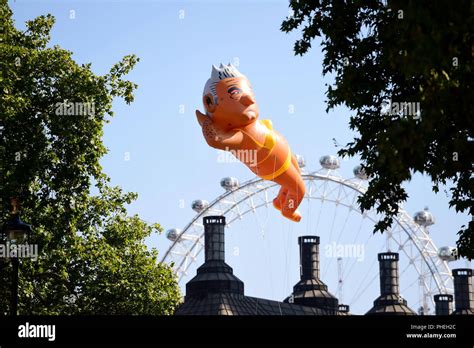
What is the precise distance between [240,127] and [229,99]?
1090 millimetres

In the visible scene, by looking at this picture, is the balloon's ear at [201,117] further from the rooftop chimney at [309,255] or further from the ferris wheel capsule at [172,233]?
the ferris wheel capsule at [172,233]

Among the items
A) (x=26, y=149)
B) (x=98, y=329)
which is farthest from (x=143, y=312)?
(x=98, y=329)

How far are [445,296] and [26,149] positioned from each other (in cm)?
9033

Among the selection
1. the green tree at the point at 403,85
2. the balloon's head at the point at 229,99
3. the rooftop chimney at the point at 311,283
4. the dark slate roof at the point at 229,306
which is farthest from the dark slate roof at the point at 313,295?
the green tree at the point at 403,85

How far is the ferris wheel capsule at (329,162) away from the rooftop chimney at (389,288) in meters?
13.7

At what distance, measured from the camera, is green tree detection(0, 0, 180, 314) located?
41094mm

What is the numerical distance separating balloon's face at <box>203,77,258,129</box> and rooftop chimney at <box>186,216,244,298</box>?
6100 centimetres

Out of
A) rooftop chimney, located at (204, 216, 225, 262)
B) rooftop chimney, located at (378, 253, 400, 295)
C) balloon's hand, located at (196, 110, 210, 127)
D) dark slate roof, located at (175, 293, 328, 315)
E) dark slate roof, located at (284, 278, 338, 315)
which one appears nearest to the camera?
balloon's hand, located at (196, 110, 210, 127)

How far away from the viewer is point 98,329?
24500 millimetres

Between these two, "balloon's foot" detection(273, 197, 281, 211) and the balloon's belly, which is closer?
the balloon's belly

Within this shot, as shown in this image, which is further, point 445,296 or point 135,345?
point 445,296

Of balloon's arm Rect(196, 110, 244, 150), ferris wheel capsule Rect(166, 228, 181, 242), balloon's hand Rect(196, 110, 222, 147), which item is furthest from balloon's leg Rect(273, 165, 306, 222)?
ferris wheel capsule Rect(166, 228, 181, 242)

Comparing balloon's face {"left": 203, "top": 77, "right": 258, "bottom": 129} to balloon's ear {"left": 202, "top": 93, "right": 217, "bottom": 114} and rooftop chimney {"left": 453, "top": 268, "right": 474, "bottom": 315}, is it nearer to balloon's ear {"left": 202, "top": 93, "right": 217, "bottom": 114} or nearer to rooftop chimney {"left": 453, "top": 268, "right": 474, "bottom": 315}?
balloon's ear {"left": 202, "top": 93, "right": 217, "bottom": 114}

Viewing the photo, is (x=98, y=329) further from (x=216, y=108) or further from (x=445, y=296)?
(x=445, y=296)
